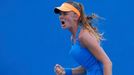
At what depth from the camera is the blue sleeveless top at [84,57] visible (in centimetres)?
262

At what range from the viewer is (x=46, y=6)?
161 inches

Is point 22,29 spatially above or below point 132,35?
above

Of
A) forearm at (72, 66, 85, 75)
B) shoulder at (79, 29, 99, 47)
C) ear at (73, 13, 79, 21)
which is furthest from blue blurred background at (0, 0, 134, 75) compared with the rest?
shoulder at (79, 29, 99, 47)

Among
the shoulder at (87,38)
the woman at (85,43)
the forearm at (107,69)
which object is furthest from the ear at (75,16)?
the forearm at (107,69)

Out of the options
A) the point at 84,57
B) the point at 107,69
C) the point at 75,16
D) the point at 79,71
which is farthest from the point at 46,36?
the point at 107,69

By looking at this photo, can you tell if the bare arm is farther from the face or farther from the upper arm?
the face

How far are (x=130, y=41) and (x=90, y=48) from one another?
1394 millimetres

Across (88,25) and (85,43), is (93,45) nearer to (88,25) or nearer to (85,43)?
(85,43)

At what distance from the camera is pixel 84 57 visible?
103 inches

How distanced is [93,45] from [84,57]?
0.38 feet

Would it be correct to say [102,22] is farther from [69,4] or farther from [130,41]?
[69,4]

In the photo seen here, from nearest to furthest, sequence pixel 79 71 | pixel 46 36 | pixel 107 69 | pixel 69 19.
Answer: pixel 107 69
pixel 69 19
pixel 79 71
pixel 46 36

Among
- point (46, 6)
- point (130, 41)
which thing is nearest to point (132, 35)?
point (130, 41)

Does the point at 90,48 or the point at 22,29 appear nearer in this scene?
the point at 90,48
